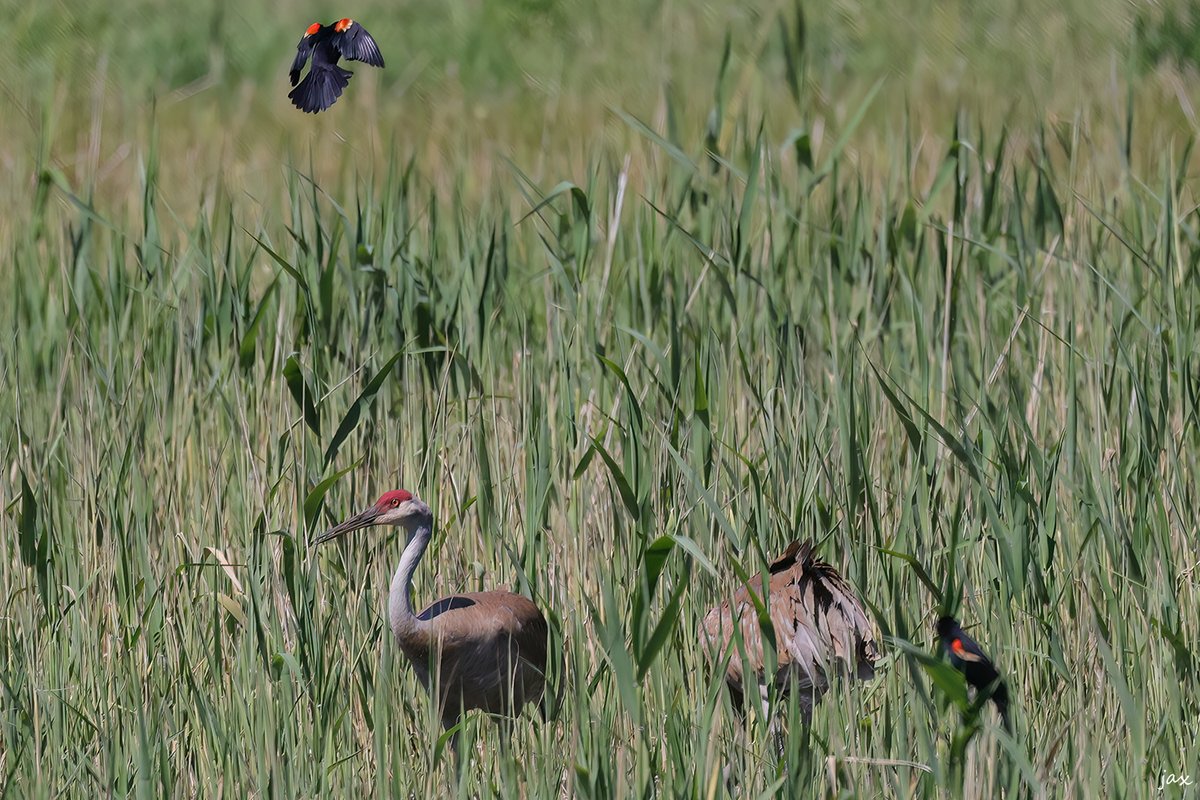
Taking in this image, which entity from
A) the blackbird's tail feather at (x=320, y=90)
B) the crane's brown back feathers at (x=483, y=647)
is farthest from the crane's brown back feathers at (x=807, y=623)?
the blackbird's tail feather at (x=320, y=90)

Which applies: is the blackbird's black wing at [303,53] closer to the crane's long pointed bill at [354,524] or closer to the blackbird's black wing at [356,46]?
the blackbird's black wing at [356,46]

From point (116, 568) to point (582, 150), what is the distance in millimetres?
3361

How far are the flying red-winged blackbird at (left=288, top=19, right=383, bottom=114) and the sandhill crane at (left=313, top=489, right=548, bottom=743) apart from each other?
2.68 ft

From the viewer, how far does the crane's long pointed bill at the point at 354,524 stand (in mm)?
2700

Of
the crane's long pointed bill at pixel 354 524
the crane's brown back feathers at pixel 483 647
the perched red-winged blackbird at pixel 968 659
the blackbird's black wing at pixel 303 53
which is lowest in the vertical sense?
the crane's brown back feathers at pixel 483 647

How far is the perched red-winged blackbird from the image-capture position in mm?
2223

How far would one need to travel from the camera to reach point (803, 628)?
2.68m

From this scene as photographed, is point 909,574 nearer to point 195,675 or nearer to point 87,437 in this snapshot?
point 195,675

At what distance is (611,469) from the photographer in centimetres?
235

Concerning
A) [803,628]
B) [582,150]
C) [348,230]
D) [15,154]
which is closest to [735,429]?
[803,628]

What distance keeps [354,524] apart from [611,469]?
579 millimetres

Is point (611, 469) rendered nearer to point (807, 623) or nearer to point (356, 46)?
point (807, 623)

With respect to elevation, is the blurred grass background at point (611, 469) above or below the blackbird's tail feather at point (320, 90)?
below

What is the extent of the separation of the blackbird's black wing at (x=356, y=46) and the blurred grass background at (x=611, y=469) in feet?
1.70
